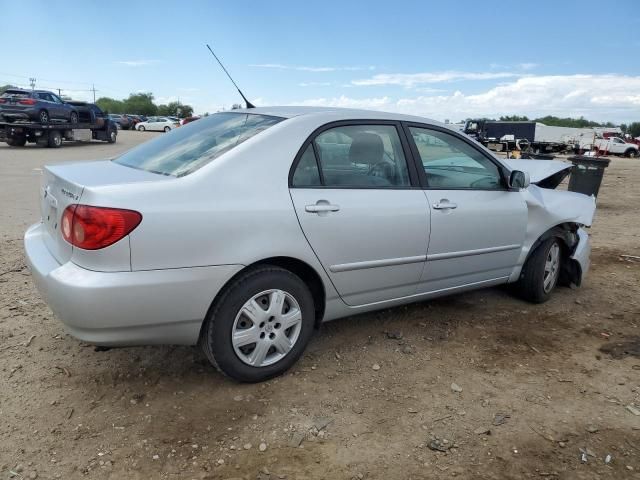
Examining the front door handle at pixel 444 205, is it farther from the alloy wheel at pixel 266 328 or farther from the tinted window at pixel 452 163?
the alloy wheel at pixel 266 328

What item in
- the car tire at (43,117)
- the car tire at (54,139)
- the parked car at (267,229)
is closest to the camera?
the parked car at (267,229)

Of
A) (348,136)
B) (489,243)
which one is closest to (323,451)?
(348,136)

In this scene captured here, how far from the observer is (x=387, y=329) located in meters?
4.04

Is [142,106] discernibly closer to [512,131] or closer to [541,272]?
[512,131]

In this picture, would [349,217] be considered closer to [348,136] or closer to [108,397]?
[348,136]

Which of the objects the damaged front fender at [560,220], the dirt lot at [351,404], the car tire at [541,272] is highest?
the damaged front fender at [560,220]

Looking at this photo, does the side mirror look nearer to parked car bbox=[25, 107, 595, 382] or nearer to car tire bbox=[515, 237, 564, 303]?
parked car bbox=[25, 107, 595, 382]

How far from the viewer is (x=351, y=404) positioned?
2.99 m

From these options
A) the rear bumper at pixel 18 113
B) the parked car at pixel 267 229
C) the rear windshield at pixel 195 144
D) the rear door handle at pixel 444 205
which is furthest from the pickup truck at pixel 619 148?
the rear windshield at pixel 195 144

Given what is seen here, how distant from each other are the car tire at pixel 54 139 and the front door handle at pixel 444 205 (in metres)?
21.6

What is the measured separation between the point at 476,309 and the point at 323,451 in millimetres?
2433

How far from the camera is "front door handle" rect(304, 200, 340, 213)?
308 centimetres

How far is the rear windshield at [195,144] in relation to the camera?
3.04 m

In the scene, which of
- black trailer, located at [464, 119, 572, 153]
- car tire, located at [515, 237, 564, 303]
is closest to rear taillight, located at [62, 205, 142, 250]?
car tire, located at [515, 237, 564, 303]
